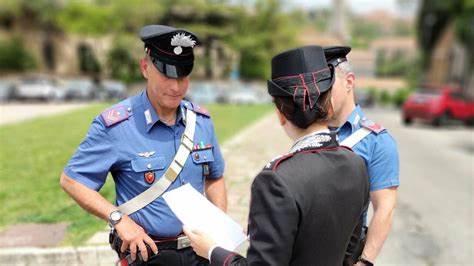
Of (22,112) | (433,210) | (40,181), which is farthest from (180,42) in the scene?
(22,112)

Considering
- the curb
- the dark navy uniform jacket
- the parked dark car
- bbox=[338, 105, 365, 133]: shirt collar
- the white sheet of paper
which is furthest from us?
the parked dark car

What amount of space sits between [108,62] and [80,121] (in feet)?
85.6

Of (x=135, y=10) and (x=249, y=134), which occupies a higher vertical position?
(x=135, y=10)

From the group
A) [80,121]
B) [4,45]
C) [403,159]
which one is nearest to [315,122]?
[403,159]

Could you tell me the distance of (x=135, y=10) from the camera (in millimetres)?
36531

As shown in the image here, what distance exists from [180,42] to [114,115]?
1.54ft

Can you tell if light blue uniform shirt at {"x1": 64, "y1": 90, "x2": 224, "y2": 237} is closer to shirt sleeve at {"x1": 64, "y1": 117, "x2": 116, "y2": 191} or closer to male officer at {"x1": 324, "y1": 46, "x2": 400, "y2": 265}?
shirt sleeve at {"x1": 64, "y1": 117, "x2": 116, "y2": 191}

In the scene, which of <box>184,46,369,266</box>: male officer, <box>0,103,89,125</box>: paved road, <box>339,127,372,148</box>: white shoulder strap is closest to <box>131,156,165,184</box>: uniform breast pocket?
<box>184,46,369,266</box>: male officer

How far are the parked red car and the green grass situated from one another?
943cm

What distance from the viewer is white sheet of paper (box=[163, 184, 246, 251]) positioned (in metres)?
Result: 1.64

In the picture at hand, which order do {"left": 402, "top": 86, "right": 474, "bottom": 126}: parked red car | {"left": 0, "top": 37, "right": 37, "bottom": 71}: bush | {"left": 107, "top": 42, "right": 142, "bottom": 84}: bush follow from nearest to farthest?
{"left": 402, "top": 86, "right": 474, "bottom": 126}: parked red car
{"left": 0, "top": 37, "right": 37, "bottom": 71}: bush
{"left": 107, "top": 42, "right": 142, "bottom": 84}: bush

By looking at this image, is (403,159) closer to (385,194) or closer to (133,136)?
(385,194)

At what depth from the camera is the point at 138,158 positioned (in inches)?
81.6

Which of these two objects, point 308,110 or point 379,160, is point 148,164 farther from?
point 379,160
